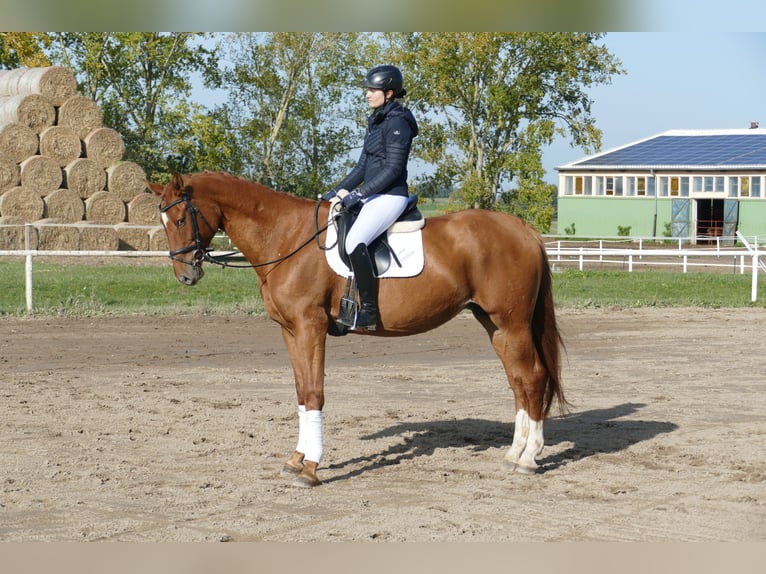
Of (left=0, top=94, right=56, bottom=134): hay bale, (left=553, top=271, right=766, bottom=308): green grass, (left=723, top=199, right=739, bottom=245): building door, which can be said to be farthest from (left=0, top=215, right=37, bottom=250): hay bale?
(left=723, top=199, right=739, bottom=245): building door

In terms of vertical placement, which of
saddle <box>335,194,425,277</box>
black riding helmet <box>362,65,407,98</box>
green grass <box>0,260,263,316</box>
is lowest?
green grass <box>0,260,263,316</box>

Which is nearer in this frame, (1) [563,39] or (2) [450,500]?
(2) [450,500]

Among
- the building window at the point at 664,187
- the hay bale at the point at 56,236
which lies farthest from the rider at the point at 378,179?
the building window at the point at 664,187

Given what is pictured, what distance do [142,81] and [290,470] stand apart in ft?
91.7

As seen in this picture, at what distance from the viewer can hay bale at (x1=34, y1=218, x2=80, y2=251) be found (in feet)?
69.8

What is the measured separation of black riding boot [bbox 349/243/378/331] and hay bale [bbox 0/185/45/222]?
17.0 metres

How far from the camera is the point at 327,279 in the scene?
257 inches

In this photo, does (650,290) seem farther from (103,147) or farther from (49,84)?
(49,84)

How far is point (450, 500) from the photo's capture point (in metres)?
5.88

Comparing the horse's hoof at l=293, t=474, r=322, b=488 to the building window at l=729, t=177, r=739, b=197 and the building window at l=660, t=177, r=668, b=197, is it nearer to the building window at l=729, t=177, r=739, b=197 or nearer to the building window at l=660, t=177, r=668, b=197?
the building window at l=729, t=177, r=739, b=197

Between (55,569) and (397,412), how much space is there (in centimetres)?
468

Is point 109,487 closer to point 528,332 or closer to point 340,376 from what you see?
point 528,332

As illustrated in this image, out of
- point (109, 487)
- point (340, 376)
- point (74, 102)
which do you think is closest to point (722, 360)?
point (340, 376)

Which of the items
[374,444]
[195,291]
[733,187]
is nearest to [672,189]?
[733,187]
